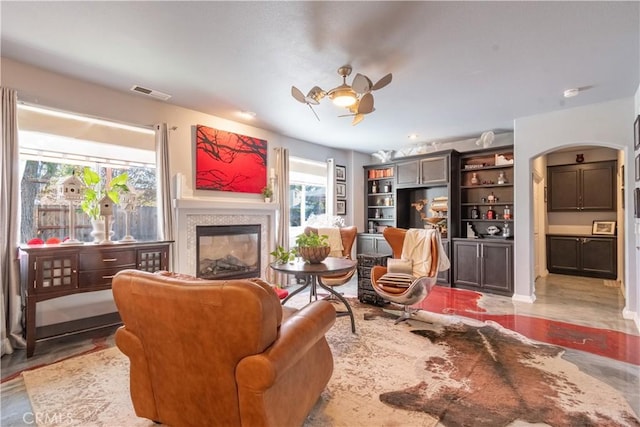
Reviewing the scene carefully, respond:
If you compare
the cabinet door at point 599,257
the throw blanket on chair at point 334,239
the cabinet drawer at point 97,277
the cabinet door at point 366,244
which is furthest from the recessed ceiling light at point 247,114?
the cabinet door at point 599,257

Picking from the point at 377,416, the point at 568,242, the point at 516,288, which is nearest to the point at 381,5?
the point at 377,416

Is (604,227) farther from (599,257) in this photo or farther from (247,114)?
(247,114)

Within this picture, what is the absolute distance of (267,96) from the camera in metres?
3.67

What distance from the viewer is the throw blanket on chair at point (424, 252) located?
138 inches

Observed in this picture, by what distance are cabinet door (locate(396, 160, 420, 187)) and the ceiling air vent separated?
4249 millimetres

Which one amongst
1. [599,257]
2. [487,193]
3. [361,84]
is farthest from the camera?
[599,257]

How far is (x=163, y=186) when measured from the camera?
12.5ft

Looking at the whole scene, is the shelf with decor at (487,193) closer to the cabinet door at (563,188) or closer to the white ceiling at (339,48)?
the white ceiling at (339,48)

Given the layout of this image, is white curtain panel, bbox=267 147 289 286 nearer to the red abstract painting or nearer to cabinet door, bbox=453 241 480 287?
the red abstract painting

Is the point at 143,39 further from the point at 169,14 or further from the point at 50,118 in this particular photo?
the point at 50,118

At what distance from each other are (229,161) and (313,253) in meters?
2.18

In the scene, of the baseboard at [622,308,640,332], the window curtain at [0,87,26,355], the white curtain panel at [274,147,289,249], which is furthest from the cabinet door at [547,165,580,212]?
the window curtain at [0,87,26,355]

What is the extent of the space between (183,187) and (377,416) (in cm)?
347

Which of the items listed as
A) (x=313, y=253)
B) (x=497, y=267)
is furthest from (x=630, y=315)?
(x=313, y=253)
